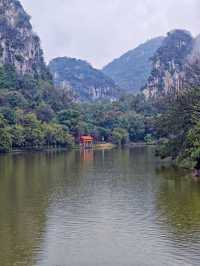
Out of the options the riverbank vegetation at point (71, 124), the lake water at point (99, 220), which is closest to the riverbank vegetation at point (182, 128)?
the lake water at point (99, 220)

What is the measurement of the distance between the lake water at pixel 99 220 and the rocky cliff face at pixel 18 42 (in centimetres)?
10675

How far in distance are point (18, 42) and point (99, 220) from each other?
430 ft

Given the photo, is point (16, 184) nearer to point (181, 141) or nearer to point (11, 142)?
point (181, 141)

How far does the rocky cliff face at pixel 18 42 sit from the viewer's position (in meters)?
148

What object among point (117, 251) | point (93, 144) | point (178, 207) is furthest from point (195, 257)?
point (93, 144)

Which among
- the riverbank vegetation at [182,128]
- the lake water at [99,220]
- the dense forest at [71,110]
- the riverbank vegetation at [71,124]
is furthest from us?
the riverbank vegetation at [71,124]

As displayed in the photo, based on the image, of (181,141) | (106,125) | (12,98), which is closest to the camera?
(181,141)

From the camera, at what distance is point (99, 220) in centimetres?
2638

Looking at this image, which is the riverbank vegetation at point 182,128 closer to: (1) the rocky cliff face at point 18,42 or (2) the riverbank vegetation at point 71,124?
(2) the riverbank vegetation at point 71,124

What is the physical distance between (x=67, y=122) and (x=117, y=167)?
60358 millimetres

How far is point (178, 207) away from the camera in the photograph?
29.7 metres

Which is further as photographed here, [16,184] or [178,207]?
[16,184]

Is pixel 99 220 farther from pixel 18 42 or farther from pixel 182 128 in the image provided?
pixel 18 42

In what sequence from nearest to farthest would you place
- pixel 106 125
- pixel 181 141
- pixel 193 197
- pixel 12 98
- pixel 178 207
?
1. pixel 178 207
2. pixel 193 197
3. pixel 181 141
4. pixel 12 98
5. pixel 106 125
